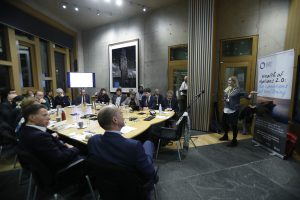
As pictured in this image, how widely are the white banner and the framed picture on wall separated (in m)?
4.10

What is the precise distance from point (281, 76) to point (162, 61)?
351 centimetres

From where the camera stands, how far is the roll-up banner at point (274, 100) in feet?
9.85

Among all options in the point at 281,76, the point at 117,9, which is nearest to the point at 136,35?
the point at 117,9

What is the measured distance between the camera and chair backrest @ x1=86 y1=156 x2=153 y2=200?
3.73ft

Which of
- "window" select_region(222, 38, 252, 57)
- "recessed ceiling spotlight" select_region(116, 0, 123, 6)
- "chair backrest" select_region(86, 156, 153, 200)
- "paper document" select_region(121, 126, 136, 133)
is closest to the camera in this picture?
"chair backrest" select_region(86, 156, 153, 200)

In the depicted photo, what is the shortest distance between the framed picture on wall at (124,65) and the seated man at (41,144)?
4.83 metres

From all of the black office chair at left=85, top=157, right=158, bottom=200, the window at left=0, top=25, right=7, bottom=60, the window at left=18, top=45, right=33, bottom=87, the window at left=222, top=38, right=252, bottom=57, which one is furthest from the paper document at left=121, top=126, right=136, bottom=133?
the window at left=18, top=45, right=33, bottom=87

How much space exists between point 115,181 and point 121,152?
7.8 inches

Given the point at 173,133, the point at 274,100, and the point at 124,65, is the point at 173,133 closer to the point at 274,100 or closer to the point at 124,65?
the point at 274,100

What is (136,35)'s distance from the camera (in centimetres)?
630

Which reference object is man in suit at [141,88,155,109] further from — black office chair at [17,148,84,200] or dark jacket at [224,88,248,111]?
black office chair at [17,148,84,200]

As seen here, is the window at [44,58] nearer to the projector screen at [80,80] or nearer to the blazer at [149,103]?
the projector screen at [80,80]

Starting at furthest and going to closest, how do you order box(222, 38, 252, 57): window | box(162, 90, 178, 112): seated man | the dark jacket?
1. box(162, 90, 178, 112): seated man
2. box(222, 38, 252, 57): window
3. the dark jacket

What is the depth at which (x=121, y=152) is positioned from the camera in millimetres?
1219
